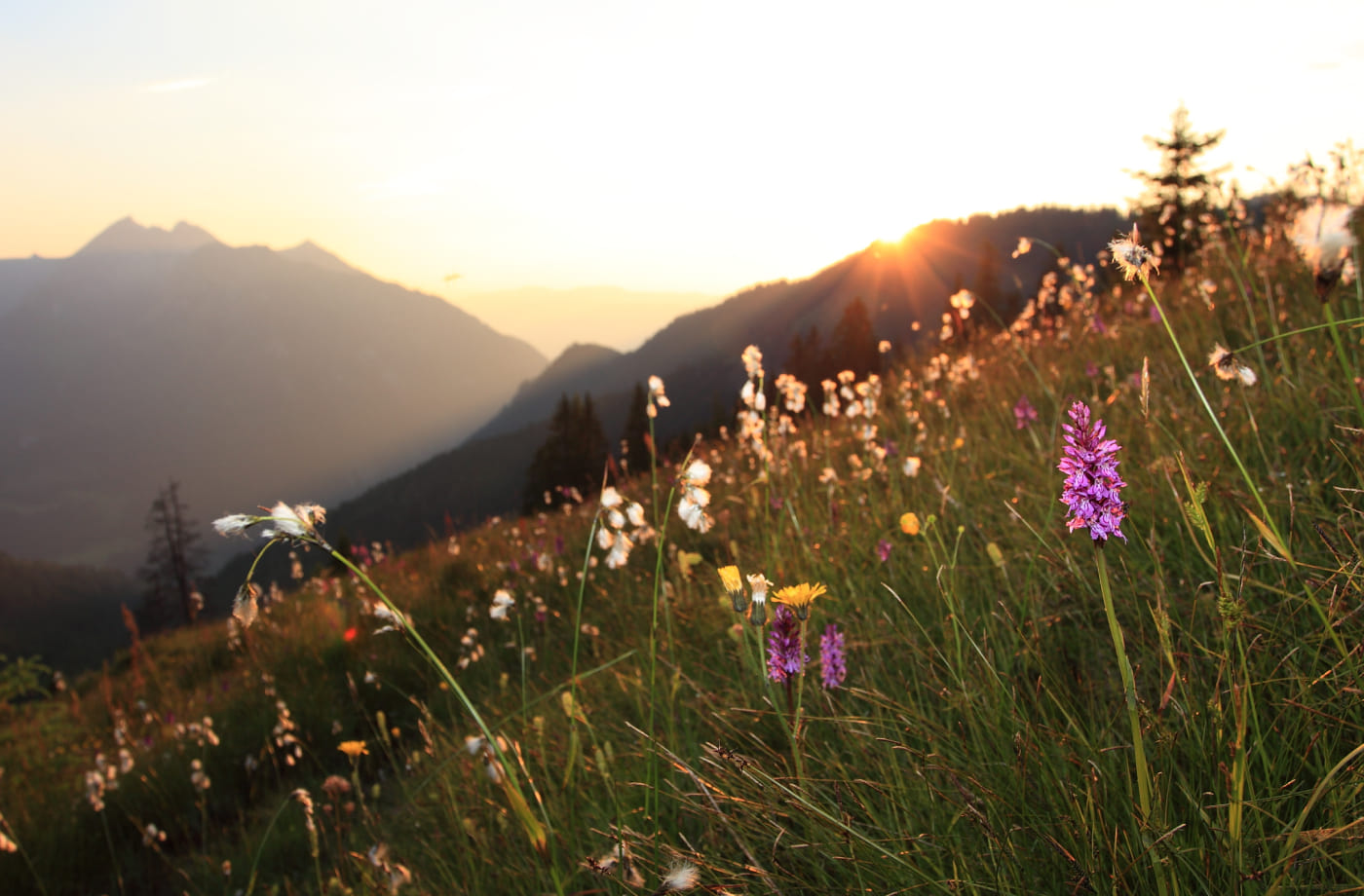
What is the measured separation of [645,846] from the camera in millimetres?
1625

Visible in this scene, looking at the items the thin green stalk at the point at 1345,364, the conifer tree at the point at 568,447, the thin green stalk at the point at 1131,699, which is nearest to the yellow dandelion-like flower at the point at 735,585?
the thin green stalk at the point at 1131,699

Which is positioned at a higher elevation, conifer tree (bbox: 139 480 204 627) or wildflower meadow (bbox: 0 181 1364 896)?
wildflower meadow (bbox: 0 181 1364 896)

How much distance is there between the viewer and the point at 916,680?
1921 millimetres

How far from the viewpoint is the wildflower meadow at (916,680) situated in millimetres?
1130

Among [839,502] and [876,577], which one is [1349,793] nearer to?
[876,577]

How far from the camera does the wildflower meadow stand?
1130 millimetres

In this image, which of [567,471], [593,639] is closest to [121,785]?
[593,639]

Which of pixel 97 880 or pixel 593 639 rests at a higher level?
pixel 593 639

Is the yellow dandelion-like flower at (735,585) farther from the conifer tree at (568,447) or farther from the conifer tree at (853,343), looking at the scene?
the conifer tree at (853,343)

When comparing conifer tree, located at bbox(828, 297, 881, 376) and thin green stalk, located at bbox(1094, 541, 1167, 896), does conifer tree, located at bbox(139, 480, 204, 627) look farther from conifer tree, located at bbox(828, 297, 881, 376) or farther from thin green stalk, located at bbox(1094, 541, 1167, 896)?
thin green stalk, located at bbox(1094, 541, 1167, 896)

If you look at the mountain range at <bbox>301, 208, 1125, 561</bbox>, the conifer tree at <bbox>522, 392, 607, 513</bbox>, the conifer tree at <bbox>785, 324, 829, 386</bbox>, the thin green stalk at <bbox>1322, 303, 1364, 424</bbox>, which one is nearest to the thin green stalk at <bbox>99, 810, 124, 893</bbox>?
the thin green stalk at <bbox>1322, 303, 1364, 424</bbox>

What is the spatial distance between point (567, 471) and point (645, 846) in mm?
56751

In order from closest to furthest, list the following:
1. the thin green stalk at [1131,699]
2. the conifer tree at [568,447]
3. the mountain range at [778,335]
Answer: the thin green stalk at [1131,699] < the conifer tree at [568,447] < the mountain range at [778,335]

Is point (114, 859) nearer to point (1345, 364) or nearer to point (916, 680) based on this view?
point (916, 680)
